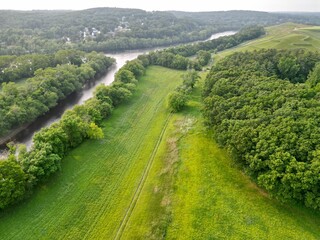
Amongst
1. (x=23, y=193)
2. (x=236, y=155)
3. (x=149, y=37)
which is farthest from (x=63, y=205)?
(x=149, y=37)

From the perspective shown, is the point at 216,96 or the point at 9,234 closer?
the point at 9,234

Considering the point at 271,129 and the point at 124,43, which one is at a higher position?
the point at 271,129

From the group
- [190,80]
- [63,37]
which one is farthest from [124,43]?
[190,80]

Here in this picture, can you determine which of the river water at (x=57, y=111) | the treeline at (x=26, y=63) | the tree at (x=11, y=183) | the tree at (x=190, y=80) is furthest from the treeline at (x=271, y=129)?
the treeline at (x=26, y=63)

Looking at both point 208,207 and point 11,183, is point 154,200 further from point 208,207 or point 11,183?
point 11,183

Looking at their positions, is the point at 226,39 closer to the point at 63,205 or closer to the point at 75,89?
the point at 75,89

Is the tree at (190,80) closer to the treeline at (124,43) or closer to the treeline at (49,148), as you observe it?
the treeline at (49,148)

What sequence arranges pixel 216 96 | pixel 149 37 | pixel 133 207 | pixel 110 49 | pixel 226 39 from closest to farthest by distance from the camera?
pixel 133 207 → pixel 216 96 → pixel 226 39 → pixel 110 49 → pixel 149 37
